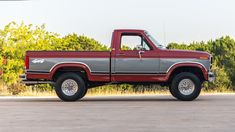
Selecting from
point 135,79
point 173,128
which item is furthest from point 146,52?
point 173,128

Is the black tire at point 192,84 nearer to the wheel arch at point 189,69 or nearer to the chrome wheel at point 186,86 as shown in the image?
the chrome wheel at point 186,86

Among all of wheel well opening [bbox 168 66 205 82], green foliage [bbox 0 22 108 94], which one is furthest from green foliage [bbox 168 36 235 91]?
wheel well opening [bbox 168 66 205 82]

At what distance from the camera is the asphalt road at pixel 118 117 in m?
10.8

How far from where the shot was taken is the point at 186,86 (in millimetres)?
18125

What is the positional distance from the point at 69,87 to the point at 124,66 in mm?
1894

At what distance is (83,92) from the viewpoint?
59.7 ft

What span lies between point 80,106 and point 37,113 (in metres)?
2.33

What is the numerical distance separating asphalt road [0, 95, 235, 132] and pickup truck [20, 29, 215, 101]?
49.3 inches

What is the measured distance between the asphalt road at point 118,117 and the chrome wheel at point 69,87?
1.26 meters

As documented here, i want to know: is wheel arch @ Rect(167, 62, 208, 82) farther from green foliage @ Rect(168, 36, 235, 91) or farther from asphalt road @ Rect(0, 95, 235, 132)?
green foliage @ Rect(168, 36, 235, 91)

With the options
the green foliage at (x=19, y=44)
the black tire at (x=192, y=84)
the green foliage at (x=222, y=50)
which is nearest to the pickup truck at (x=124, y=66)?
the black tire at (x=192, y=84)

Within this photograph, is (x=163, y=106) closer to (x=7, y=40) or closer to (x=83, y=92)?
(x=83, y=92)

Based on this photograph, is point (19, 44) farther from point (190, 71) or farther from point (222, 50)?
point (222, 50)

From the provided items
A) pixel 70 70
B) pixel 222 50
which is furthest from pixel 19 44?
pixel 222 50
